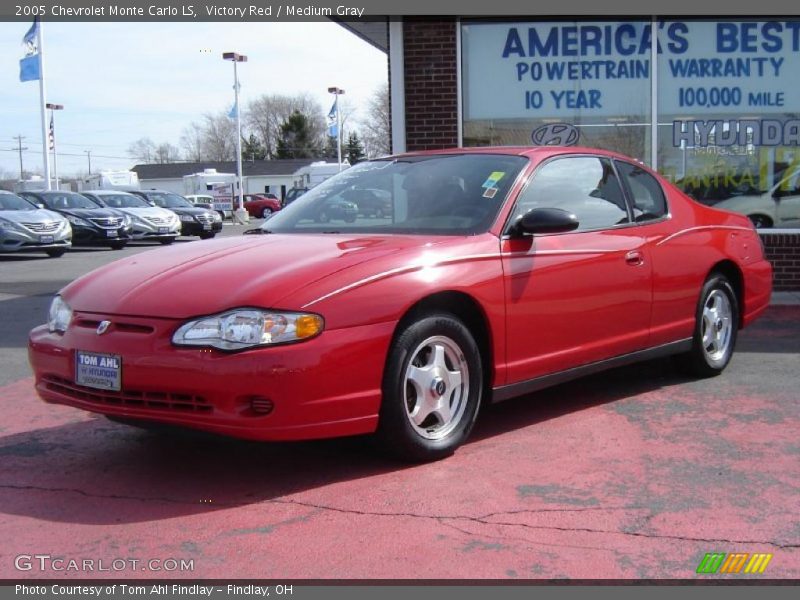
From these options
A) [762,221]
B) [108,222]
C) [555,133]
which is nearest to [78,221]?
[108,222]

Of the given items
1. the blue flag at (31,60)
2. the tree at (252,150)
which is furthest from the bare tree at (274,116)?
the blue flag at (31,60)

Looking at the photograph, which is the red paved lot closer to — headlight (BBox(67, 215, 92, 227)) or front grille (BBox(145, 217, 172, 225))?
headlight (BBox(67, 215, 92, 227))

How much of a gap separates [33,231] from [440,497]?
17.9m

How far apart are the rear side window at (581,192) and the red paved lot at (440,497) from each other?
1142mm

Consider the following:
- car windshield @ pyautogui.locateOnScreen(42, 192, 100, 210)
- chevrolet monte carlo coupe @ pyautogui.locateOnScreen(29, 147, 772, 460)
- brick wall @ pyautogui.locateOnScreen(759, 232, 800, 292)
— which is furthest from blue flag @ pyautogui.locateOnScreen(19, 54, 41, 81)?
chevrolet monte carlo coupe @ pyautogui.locateOnScreen(29, 147, 772, 460)

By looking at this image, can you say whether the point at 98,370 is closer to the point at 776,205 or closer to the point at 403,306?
the point at 403,306

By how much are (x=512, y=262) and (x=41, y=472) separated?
2537mm

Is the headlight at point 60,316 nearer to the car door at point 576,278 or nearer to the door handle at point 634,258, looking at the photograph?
the car door at point 576,278

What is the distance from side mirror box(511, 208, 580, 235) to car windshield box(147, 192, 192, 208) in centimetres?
2571

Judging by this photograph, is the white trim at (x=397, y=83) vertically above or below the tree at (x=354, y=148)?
below

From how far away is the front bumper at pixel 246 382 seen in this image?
13.0 ft

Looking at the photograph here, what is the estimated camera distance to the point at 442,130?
1093cm

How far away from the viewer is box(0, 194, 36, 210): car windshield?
70.6ft
